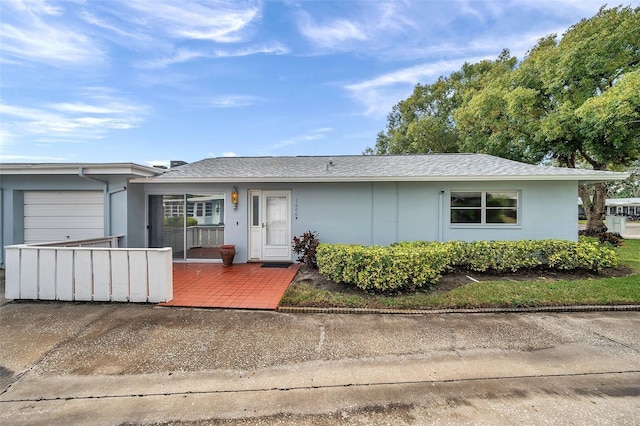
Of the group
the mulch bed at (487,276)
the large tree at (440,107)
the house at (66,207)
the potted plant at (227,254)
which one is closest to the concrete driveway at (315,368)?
the mulch bed at (487,276)

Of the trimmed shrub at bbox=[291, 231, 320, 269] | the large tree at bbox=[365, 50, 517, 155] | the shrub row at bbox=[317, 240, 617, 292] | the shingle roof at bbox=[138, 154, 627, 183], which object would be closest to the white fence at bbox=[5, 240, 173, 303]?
the shingle roof at bbox=[138, 154, 627, 183]

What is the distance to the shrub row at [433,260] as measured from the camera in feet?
17.8

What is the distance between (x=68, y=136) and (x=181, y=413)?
632 inches

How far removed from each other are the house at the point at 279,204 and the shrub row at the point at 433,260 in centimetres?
107

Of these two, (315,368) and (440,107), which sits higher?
(440,107)

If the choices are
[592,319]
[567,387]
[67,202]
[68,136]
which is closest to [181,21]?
[67,202]

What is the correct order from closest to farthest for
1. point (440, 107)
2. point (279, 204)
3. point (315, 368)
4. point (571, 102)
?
point (315, 368)
point (279, 204)
point (571, 102)
point (440, 107)

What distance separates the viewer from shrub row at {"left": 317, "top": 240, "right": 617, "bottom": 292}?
5.43 metres

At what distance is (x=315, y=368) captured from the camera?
3.11 metres

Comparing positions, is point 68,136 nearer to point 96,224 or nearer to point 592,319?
point 96,224

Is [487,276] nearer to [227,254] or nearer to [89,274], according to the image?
[227,254]

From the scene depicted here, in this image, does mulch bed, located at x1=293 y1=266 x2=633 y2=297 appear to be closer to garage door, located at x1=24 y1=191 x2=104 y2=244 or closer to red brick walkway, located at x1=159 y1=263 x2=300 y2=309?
red brick walkway, located at x1=159 y1=263 x2=300 y2=309

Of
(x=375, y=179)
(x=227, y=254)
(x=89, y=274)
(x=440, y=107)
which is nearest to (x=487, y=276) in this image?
(x=375, y=179)

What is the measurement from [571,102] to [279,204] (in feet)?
46.3
